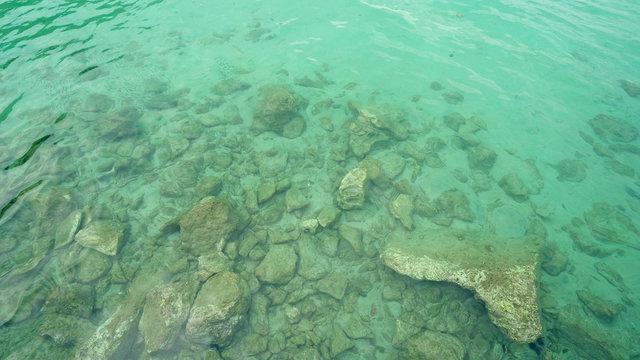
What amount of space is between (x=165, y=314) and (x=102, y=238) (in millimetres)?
2609

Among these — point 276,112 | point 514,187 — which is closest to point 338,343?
point 514,187

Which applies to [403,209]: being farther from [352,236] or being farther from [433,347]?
[433,347]

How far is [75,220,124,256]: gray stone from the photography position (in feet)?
21.0

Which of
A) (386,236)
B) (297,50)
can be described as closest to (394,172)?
(386,236)

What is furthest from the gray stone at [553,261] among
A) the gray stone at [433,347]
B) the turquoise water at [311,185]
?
the gray stone at [433,347]

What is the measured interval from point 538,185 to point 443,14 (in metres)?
11.0

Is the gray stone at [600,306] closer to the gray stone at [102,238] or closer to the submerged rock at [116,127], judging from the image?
the gray stone at [102,238]

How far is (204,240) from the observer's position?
6328 millimetres

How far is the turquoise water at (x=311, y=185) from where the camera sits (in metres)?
5.57

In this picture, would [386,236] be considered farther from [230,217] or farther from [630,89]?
[630,89]

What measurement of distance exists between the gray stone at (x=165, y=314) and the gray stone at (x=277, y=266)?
1.37m

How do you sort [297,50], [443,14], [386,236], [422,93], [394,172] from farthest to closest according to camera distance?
[443,14] < [297,50] < [422,93] < [394,172] < [386,236]

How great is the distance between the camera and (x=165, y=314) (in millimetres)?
5363

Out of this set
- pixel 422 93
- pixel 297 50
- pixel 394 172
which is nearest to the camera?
pixel 394 172
